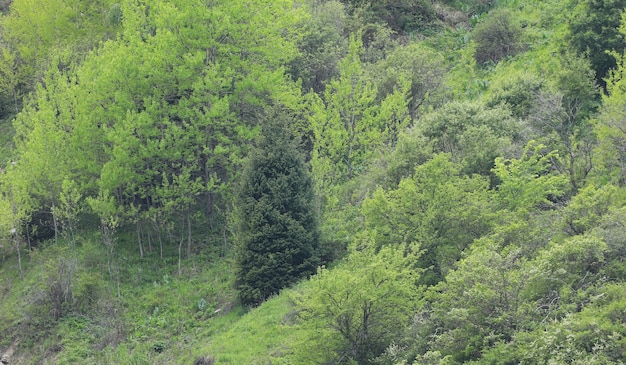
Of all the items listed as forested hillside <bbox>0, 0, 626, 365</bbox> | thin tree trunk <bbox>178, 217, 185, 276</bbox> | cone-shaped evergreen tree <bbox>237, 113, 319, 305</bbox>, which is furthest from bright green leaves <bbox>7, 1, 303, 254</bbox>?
cone-shaped evergreen tree <bbox>237, 113, 319, 305</bbox>

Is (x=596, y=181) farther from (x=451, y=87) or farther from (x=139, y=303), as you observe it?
(x=139, y=303)

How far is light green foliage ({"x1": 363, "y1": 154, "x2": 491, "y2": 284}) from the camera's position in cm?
1855

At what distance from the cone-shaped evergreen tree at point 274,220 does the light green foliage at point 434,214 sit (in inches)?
138

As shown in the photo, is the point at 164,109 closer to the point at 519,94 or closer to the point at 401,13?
the point at 519,94

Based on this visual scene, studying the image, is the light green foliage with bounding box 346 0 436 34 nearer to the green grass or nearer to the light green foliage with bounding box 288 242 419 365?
the green grass

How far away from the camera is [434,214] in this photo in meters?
18.6

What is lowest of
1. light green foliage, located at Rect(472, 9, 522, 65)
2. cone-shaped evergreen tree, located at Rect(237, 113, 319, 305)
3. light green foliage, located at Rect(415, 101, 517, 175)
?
cone-shaped evergreen tree, located at Rect(237, 113, 319, 305)

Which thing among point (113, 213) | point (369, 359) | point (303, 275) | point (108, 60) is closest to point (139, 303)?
point (113, 213)

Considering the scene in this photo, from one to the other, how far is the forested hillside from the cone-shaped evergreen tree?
7 cm

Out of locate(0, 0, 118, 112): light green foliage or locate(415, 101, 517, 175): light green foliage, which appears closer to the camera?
locate(415, 101, 517, 175): light green foliage

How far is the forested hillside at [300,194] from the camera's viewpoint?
16.0 m

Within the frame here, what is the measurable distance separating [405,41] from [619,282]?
2711 cm

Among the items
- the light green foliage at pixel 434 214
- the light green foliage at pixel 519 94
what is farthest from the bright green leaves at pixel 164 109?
the light green foliage at pixel 434 214

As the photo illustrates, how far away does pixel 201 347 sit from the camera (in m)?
21.6
